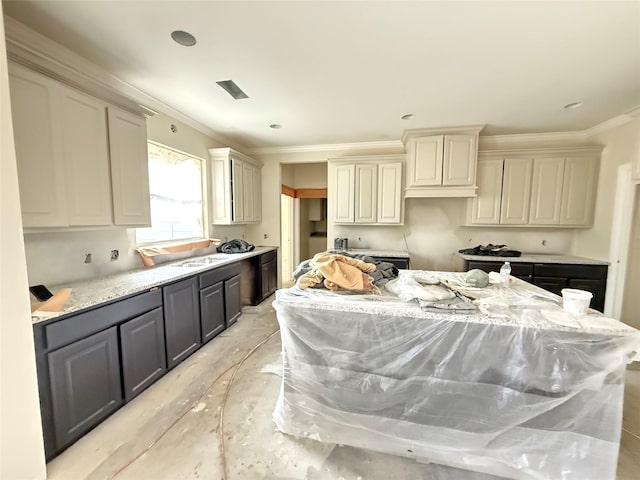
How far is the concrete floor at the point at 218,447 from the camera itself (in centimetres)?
144

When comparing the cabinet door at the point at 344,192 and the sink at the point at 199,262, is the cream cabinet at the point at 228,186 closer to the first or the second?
the sink at the point at 199,262

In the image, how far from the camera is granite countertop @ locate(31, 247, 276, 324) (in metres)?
1.56

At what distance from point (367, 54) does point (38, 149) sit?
2.27m

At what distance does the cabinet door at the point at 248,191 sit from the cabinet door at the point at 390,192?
2110 mm

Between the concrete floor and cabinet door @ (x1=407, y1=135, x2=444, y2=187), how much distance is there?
9.08ft

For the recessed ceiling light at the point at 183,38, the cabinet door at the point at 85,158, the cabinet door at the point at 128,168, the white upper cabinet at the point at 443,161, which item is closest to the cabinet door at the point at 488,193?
the white upper cabinet at the point at 443,161

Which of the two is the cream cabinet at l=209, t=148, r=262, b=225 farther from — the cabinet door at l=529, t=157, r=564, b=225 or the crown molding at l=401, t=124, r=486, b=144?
the cabinet door at l=529, t=157, r=564, b=225

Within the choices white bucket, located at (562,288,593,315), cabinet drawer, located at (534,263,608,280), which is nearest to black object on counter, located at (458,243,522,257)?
cabinet drawer, located at (534,263,608,280)

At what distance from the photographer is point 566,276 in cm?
334

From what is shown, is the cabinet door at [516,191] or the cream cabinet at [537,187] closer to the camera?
the cream cabinet at [537,187]

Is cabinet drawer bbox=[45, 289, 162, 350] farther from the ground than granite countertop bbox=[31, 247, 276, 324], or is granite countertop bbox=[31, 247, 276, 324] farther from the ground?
granite countertop bbox=[31, 247, 276, 324]

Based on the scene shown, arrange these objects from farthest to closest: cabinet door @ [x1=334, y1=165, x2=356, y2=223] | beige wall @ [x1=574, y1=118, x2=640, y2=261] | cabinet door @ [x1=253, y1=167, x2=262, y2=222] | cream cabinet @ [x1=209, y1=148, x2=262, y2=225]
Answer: cabinet door @ [x1=253, y1=167, x2=262, y2=222]
cabinet door @ [x1=334, y1=165, x2=356, y2=223]
cream cabinet @ [x1=209, y1=148, x2=262, y2=225]
beige wall @ [x1=574, y1=118, x2=640, y2=261]

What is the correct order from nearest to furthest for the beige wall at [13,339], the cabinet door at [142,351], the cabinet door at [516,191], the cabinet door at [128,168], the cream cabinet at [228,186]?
the beige wall at [13,339], the cabinet door at [142,351], the cabinet door at [128,168], the cabinet door at [516,191], the cream cabinet at [228,186]

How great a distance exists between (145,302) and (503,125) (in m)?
4.49
